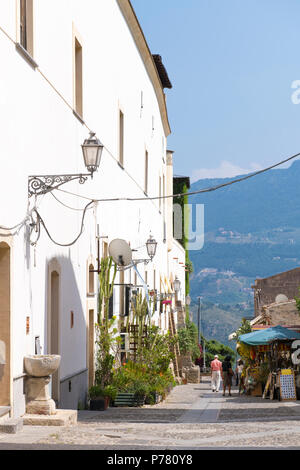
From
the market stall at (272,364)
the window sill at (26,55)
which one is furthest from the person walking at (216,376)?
the window sill at (26,55)

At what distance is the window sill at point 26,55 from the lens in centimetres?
1168

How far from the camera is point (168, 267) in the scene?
4156 cm

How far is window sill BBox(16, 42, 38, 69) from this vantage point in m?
11.7

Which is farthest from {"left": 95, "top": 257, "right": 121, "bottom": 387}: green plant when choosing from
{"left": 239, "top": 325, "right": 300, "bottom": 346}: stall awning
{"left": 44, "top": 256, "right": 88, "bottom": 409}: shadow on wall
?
{"left": 239, "top": 325, "right": 300, "bottom": 346}: stall awning

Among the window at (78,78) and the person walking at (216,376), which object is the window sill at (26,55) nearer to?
the window at (78,78)

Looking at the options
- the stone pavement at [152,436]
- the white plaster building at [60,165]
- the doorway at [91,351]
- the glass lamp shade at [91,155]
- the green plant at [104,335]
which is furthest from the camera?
the green plant at [104,335]

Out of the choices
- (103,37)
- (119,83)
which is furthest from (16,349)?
(119,83)

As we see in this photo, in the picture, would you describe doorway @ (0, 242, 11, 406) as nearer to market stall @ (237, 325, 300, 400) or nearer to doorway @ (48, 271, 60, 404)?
doorway @ (48, 271, 60, 404)

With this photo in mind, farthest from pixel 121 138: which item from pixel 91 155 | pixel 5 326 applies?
pixel 5 326

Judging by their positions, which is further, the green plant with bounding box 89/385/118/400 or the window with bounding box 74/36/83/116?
the green plant with bounding box 89/385/118/400

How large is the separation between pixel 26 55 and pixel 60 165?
293cm

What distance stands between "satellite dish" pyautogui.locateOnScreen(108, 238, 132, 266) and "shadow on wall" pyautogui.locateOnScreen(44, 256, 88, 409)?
7.23ft

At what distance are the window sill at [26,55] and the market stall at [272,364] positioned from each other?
12.6 metres

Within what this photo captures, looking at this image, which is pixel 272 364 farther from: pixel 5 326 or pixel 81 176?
pixel 5 326
